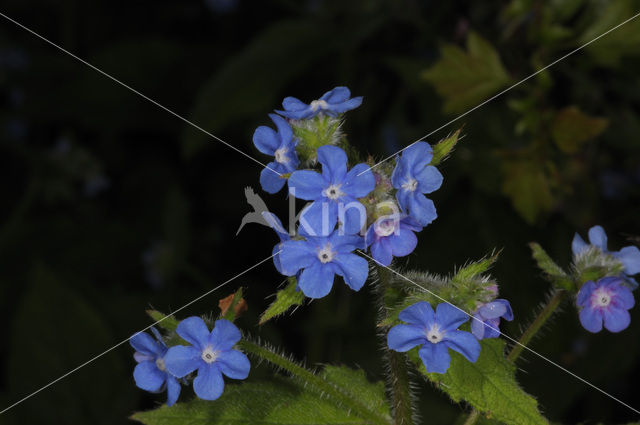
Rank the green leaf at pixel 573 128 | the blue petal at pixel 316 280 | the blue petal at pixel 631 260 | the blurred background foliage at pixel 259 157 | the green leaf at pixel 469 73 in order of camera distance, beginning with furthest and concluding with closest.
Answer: the blurred background foliage at pixel 259 157
the green leaf at pixel 469 73
the green leaf at pixel 573 128
the blue petal at pixel 631 260
the blue petal at pixel 316 280

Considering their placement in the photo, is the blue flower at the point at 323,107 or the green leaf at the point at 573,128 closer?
the blue flower at the point at 323,107

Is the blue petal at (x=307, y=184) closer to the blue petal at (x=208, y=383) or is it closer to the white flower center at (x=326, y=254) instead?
the white flower center at (x=326, y=254)

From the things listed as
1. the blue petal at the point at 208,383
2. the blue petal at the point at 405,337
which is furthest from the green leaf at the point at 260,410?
the blue petal at the point at 405,337

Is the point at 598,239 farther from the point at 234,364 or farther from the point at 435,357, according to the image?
the point at 234,364

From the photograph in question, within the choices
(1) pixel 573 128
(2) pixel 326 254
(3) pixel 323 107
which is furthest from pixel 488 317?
(1) pixel 573 128

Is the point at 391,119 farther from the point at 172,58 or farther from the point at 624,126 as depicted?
the point at 172,58
